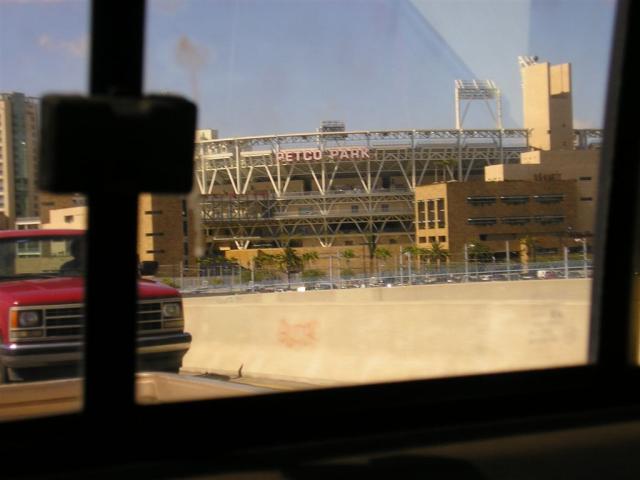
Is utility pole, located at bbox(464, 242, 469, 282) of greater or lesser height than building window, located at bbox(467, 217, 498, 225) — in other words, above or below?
below

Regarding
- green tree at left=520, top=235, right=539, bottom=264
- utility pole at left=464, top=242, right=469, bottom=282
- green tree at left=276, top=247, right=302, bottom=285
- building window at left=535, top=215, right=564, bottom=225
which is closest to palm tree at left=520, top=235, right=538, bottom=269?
green tree at left=520, top=235, right=539, bottom=264

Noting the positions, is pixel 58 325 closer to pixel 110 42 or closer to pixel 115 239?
pixel 115 239

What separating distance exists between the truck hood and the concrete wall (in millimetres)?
1245

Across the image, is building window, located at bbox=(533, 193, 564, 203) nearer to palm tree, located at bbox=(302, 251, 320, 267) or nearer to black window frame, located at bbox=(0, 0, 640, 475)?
black window frame, located at bbox=(0, 0, 640, 475)

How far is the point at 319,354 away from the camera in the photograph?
7.91 metres

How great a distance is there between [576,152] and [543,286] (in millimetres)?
2143

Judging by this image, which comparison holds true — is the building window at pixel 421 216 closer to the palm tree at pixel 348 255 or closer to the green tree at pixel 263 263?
the palm tree at pixel 348 255

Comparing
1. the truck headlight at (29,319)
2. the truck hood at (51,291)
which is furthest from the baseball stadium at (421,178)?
the truck headlight at (29,319)

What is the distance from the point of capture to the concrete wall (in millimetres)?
6191

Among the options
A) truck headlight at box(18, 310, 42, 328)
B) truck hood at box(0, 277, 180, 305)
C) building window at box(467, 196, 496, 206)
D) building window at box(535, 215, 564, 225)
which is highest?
building window at box(467, 196, 496, 206)

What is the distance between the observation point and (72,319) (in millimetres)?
4270

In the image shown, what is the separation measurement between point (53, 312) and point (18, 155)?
1.45 metres

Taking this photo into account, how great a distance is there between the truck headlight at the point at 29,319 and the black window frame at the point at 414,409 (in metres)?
2.33

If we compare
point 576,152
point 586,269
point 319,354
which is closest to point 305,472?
point 586,269
